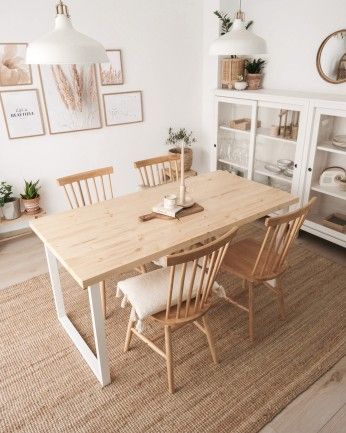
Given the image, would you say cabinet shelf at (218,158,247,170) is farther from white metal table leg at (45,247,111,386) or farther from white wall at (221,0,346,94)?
white metal table leg at (45,247,111,386)

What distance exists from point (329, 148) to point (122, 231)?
195 centimetres

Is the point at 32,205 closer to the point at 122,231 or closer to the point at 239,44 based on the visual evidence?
the point at 122,231

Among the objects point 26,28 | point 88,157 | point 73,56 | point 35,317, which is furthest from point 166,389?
point 26,28

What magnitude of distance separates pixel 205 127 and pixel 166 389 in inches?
121

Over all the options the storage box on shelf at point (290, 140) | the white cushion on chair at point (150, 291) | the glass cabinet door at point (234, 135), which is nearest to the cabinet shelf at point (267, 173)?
the storage box on shelf at point (290, 140)

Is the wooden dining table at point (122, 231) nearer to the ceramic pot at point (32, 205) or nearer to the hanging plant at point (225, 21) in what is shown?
the ceramic pot at point (32, 205)

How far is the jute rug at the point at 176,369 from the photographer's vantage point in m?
1.76

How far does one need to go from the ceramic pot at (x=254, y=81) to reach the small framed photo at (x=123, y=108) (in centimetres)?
112

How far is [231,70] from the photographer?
3.56m

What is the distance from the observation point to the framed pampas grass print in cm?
317

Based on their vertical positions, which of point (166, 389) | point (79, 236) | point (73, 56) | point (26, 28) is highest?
point (26, 28)

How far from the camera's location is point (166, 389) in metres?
1.91

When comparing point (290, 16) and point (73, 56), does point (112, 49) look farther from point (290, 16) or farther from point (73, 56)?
point (73, 56)

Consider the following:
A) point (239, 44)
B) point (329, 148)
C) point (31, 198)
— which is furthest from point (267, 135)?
point (31, 198)
